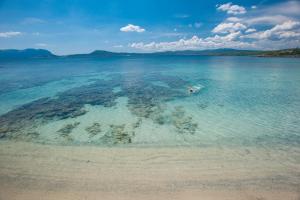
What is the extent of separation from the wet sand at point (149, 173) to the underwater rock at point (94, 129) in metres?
2.35

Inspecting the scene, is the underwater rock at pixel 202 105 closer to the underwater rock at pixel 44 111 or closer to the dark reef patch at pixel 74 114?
the dark reef patch at pixel 74 114

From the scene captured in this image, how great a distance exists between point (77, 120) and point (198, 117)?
34.1ft

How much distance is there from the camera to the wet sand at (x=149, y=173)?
8109 millimetres

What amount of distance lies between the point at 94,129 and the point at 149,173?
24.3 ft

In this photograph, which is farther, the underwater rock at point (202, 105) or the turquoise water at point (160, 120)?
the underwater rock at point (202, 105)

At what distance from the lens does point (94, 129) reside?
15.4 meters

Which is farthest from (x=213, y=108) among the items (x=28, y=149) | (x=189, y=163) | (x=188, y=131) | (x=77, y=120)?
(x=28, y=149)

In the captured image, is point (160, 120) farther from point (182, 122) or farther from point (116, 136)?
point (116, 136)

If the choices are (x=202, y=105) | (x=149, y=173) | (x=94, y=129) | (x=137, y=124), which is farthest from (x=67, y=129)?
(x=202, y=105)

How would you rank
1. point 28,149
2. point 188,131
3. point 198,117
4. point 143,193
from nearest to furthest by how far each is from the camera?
point 143,193
point 28,149
point 188,131
point 198,117

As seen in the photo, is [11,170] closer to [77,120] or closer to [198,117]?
[77,120]

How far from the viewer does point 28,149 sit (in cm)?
1235

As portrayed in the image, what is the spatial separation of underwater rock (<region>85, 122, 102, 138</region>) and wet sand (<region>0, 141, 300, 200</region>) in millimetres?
2353

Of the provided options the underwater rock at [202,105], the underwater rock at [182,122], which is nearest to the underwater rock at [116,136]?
the underwater rock at [182,122]
